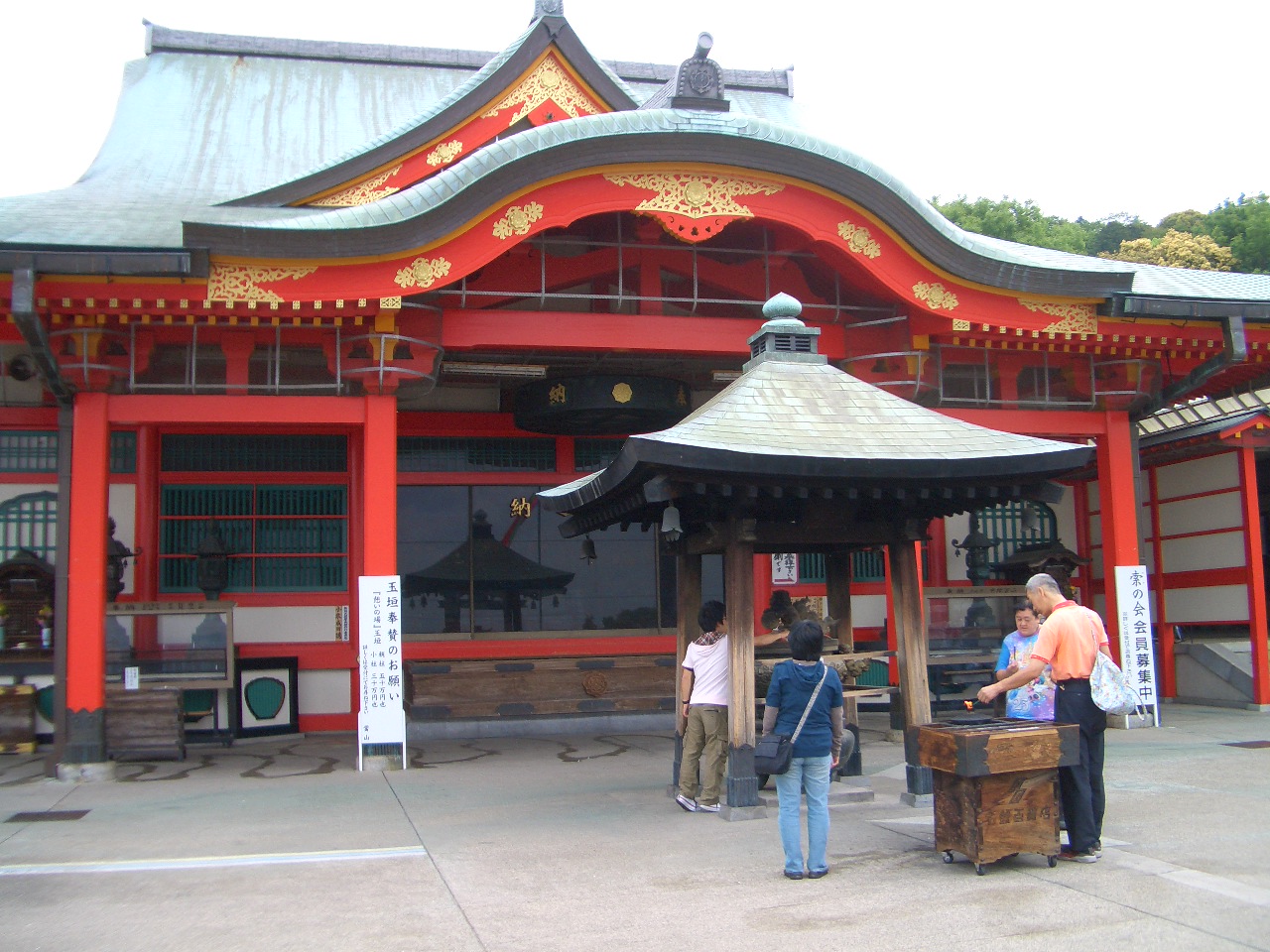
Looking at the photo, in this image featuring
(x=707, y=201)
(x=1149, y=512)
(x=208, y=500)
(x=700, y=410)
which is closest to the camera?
(x=700, y=410)

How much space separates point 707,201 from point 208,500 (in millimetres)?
7476

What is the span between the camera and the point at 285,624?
1433cm

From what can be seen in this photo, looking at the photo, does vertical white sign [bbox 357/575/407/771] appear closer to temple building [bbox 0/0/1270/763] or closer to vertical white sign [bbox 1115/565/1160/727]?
temple building [bbox 0/0/1270/763]

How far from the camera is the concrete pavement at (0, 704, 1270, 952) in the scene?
5613 mm

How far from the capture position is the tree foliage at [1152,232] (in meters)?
38.7

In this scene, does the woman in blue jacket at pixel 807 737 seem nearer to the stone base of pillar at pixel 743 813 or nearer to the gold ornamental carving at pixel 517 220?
the stone base of pillar at pixel 743 813

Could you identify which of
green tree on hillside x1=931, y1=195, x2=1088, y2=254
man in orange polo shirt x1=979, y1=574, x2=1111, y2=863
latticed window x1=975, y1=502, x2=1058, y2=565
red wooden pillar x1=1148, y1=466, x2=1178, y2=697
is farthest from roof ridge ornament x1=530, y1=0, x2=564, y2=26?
green tree on hillside x1=931, y1=195, x2=1088, y2=254

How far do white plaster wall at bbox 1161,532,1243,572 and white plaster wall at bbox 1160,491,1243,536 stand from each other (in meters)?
0.14

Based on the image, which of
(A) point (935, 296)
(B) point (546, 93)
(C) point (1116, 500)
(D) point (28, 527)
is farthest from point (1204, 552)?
(D) point (28, 527)

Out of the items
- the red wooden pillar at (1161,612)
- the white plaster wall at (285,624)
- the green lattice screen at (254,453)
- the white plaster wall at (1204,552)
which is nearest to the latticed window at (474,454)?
the green lattice screen at (254,453)

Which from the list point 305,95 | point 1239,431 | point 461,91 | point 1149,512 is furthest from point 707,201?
point 305,95

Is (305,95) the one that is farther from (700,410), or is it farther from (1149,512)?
(1149,512)

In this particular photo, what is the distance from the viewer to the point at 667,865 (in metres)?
7.04

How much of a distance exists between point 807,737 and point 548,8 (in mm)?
12067
